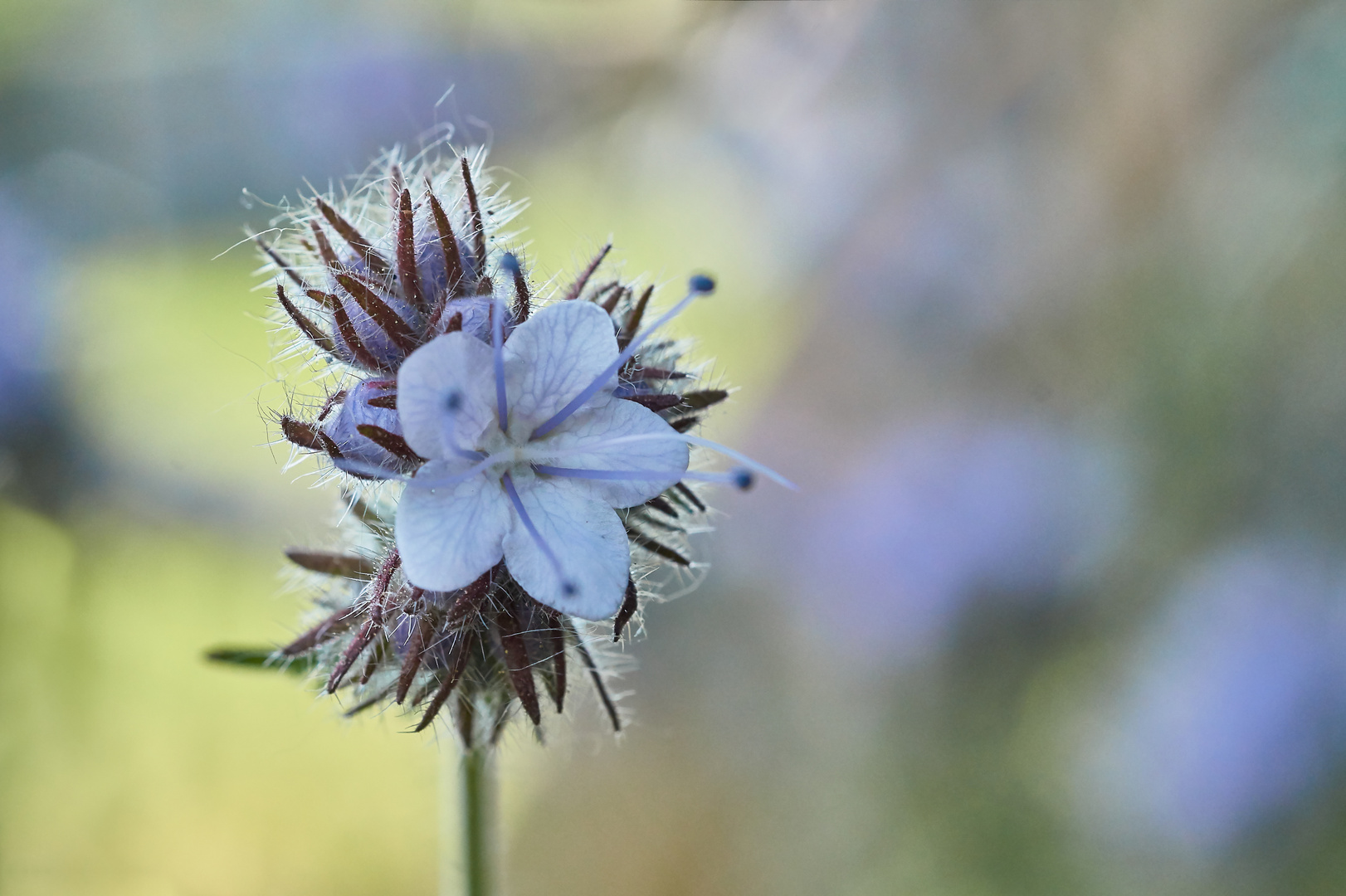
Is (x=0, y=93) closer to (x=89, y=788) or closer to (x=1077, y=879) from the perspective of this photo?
(x=89, y=788)

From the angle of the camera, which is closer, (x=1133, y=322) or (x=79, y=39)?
(x=1133, y=322)

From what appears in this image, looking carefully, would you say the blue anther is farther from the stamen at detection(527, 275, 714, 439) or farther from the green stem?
the green stem

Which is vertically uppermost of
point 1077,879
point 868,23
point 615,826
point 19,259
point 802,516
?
point 868,23

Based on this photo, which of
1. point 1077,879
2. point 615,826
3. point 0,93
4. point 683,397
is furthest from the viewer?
point 0,93

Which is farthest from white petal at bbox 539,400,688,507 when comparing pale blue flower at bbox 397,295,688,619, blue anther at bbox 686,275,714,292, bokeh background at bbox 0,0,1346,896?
bokeh background at bbox 0,0,1346,896

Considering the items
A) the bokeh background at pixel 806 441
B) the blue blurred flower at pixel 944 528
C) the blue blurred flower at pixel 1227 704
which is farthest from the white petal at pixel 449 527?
the blue blurred flower at pixel 1227 704

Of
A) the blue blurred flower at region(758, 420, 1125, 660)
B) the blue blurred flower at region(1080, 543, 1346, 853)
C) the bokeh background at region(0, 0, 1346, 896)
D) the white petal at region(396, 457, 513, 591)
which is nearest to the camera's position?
the white petal at region(396, 457, 513, 591)

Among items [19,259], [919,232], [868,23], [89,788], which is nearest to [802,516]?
[919,232]
